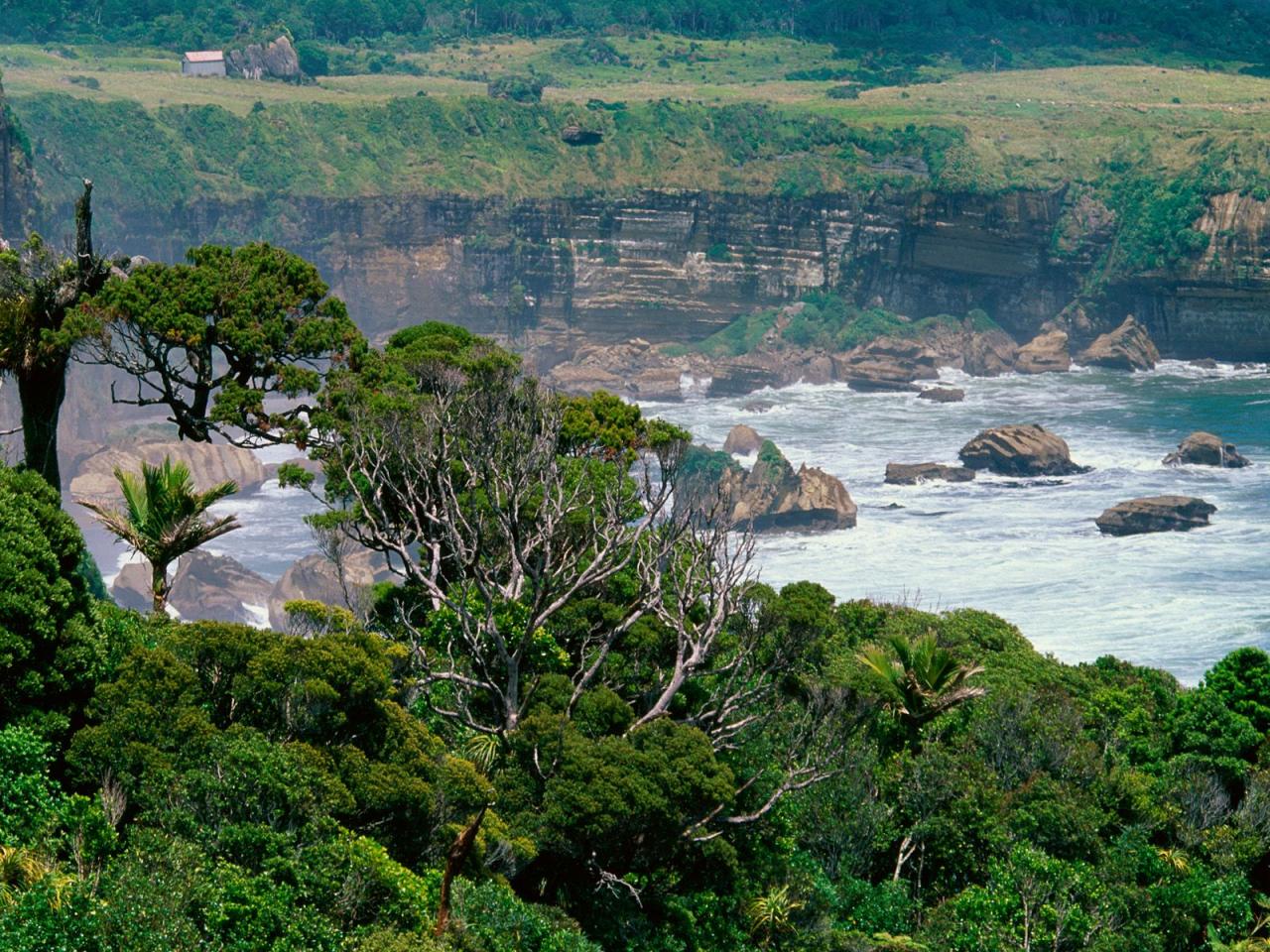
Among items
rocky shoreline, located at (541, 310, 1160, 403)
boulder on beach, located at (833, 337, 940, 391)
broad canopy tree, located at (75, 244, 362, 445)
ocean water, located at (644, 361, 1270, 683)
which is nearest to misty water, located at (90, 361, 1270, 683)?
ocean water, located at (644, 361, 1270, 683)

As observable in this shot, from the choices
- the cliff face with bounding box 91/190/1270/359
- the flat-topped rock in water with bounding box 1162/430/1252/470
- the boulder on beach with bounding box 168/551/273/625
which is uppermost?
the cliff face with bounding box 91/190/1270/359

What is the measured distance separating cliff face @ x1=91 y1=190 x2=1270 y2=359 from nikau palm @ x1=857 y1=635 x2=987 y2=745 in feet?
469

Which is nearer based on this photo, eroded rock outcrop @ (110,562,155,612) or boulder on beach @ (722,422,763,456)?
eroded rock outcrop @ (110,562,155,612)

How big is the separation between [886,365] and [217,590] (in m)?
72.9

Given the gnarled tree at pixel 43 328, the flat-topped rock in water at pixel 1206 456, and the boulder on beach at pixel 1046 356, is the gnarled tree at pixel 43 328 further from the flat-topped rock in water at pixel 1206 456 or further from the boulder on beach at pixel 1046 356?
the boulder on beach at pixel 1046 356

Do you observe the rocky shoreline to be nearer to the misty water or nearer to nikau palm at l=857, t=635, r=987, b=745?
the misty water

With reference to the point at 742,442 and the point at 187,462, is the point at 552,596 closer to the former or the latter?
the point at 742,442

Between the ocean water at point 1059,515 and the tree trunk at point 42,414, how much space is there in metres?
44.9

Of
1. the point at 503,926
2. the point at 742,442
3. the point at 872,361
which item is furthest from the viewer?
the point at 872,361

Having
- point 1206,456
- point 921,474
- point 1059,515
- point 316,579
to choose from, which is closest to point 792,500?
point 921,474

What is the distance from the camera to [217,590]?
106m

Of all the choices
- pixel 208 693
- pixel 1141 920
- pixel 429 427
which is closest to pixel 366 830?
pixel 208 693

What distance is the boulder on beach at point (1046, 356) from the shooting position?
6427 inches

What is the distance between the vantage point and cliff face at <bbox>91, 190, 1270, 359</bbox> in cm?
17900
